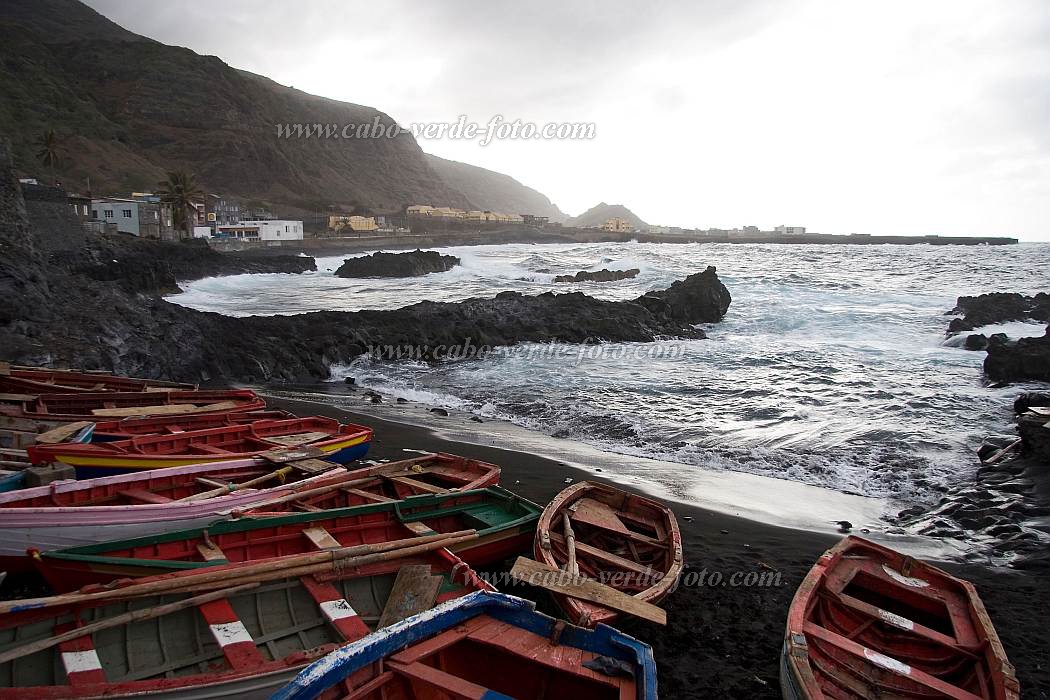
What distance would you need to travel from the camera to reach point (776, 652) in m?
5.69

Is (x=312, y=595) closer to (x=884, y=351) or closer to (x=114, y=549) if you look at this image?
(x=114, y=549)

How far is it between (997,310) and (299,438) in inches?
1260

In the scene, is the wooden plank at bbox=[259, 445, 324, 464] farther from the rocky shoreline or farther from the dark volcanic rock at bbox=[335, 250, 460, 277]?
the dark volcanic rock at bbox=[335, 250, 460, 277]

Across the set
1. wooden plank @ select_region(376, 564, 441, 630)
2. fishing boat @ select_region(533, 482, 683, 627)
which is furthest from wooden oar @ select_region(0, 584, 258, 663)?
fishing boat @ select_region(533, 482, 683, 627)

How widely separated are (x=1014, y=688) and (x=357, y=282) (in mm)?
46286

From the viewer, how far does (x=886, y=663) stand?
4.70 meters

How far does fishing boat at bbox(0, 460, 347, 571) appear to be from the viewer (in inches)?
217

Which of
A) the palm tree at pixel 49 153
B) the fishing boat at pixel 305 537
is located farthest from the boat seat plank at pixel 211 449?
the palm tree at pixel 49 153

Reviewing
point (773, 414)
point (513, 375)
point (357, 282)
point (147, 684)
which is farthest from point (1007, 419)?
point (357, 282)

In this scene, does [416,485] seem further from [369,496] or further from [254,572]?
[254,572]

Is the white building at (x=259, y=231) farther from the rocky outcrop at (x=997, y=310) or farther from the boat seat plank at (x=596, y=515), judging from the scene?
the boat seat plank at (x=596, y=515)

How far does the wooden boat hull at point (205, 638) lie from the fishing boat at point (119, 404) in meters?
6.10

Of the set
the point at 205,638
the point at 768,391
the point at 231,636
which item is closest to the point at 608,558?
the point at 231,636

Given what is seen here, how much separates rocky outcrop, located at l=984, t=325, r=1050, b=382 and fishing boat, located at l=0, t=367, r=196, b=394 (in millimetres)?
20356
